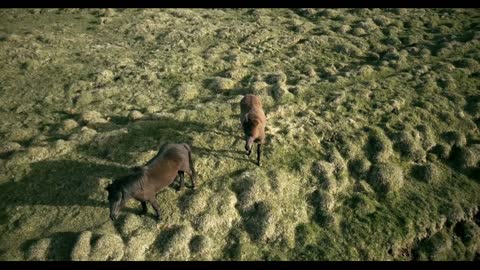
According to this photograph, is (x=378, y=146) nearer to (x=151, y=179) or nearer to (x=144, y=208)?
(x=151, y=179)

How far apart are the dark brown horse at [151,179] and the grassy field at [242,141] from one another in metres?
0.96

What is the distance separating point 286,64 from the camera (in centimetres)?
2141

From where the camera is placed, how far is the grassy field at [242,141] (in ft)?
38.0

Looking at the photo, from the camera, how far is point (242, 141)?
14.8 m

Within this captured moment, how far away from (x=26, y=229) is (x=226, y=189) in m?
6.98

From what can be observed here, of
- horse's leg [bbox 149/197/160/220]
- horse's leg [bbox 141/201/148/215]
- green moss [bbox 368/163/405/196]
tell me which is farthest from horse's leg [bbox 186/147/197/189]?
green moss [bbox 368/163/405/196]

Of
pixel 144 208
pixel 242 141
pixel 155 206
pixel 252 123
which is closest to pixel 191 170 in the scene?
pixel 155 206

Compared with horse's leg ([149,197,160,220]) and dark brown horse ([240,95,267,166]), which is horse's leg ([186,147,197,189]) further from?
dark brown horse ([240,95,267,166])

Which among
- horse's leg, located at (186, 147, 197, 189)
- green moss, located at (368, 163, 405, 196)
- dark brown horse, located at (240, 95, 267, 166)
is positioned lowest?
green moss, located at (368, 163, 405, 196)

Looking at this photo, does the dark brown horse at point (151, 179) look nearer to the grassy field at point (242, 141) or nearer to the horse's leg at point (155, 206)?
the horse's leg at point (155, 206)

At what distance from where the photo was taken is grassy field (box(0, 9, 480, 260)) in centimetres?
1159

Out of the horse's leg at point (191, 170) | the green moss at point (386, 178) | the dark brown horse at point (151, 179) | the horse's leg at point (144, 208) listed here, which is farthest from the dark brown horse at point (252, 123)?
the green moss at point (386, 178)

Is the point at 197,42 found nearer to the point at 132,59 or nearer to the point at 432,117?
the point at 132,59

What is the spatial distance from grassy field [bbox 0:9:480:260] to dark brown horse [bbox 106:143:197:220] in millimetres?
962
